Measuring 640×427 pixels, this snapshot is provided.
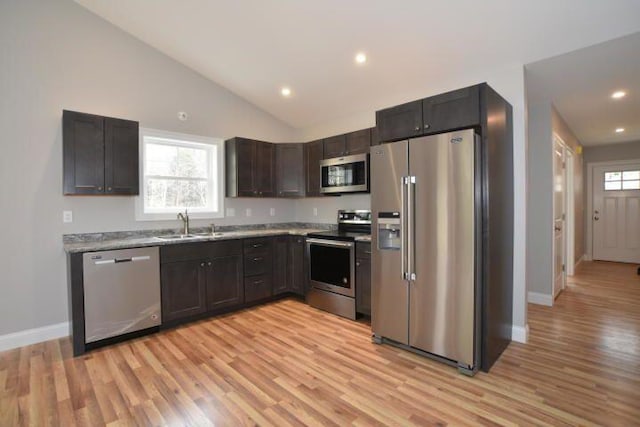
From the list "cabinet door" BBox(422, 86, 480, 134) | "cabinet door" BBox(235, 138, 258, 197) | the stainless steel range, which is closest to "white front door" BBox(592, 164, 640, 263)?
the stainless steel range

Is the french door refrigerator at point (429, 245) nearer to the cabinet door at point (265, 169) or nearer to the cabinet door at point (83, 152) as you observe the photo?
the cabinet door at point (265, 169)

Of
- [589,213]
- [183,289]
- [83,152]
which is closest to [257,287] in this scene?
[183,289]

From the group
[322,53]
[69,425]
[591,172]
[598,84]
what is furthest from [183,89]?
[591,172]

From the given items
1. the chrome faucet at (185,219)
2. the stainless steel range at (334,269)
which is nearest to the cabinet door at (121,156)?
the chrome faucet at (185,219)

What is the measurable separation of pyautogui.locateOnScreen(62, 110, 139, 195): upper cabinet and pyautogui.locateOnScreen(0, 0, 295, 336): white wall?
0.32m

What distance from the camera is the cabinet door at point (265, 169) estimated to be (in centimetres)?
443

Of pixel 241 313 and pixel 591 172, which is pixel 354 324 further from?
pixel 591 172

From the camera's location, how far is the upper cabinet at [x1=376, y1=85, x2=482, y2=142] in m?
2.45

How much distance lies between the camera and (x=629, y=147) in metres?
6.39

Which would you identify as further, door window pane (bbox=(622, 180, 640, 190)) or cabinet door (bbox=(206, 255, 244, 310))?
door window pane (bbox=(622, 180, 640, 190))

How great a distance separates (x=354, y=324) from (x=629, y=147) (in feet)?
23.9

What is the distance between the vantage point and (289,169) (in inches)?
183

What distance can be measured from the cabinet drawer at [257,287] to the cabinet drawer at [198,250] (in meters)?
0.42

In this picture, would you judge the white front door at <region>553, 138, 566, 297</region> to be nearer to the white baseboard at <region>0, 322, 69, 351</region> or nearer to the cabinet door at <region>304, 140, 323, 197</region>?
the cabinet door at <region>304, 140, 323, 197</region>
